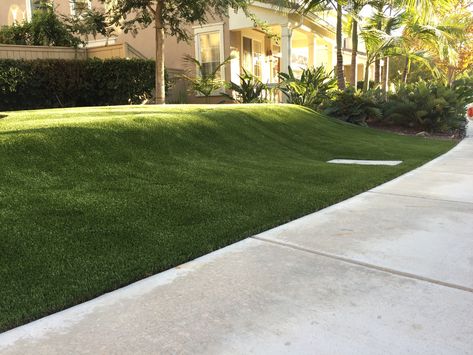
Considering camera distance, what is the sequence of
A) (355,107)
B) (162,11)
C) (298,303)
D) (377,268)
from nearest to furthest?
(298,303)
(377,268)
(162,11)
(355,107)

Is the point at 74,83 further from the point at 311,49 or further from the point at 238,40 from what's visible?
the point at 311,49

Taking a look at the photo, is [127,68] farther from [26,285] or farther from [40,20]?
[26,285]

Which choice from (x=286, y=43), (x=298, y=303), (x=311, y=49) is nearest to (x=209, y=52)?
(x=286, y=43)

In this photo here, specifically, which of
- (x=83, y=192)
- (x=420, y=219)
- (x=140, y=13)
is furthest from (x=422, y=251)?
(x=140, y=13)

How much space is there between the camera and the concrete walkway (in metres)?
2.22

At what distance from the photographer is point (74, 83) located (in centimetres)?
1306

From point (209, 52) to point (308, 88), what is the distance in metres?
4.94

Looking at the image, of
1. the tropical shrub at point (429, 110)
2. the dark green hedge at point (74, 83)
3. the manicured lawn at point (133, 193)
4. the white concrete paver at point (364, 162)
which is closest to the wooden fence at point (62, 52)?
the dark green hedge at point (74, 83)

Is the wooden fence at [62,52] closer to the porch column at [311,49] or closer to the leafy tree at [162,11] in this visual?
the leafy tree at [162,11]

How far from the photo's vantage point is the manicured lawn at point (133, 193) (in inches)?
117

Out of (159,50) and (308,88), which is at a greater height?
(159,50)

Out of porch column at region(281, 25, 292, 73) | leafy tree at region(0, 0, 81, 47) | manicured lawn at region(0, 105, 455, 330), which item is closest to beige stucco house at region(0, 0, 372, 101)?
porch column at region(281, 25, 292, 73)

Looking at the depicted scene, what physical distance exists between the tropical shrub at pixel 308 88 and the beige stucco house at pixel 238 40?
1749mm

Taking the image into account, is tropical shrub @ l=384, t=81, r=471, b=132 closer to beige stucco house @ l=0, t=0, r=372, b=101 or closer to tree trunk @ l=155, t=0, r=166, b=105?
beige stucco house @ l=0, t=0, r=372, b=101
